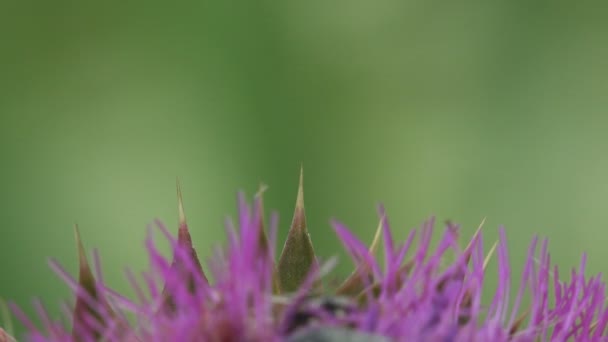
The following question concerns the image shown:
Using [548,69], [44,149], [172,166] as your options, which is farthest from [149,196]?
[548,69]

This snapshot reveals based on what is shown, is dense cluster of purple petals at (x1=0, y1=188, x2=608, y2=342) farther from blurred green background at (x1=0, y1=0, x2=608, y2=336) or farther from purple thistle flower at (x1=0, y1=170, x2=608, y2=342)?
blurred green background at (x1=0, y1=0, x2=608, y2=336)

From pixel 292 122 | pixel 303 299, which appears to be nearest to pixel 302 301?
pixel 303 299

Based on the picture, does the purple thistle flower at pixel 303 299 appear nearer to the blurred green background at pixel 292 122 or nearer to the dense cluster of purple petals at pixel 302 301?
the dense cluster of purple petals at pixel 302 301

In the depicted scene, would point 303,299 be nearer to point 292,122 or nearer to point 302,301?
point 302,301

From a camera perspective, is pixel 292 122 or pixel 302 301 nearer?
pixel 302 301

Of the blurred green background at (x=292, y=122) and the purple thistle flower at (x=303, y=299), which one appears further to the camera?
the blurred green background at (x=292, y=122)

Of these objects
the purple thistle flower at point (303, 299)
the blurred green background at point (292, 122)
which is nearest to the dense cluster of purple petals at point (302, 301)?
the purple thistle flower at point (303, 299)
